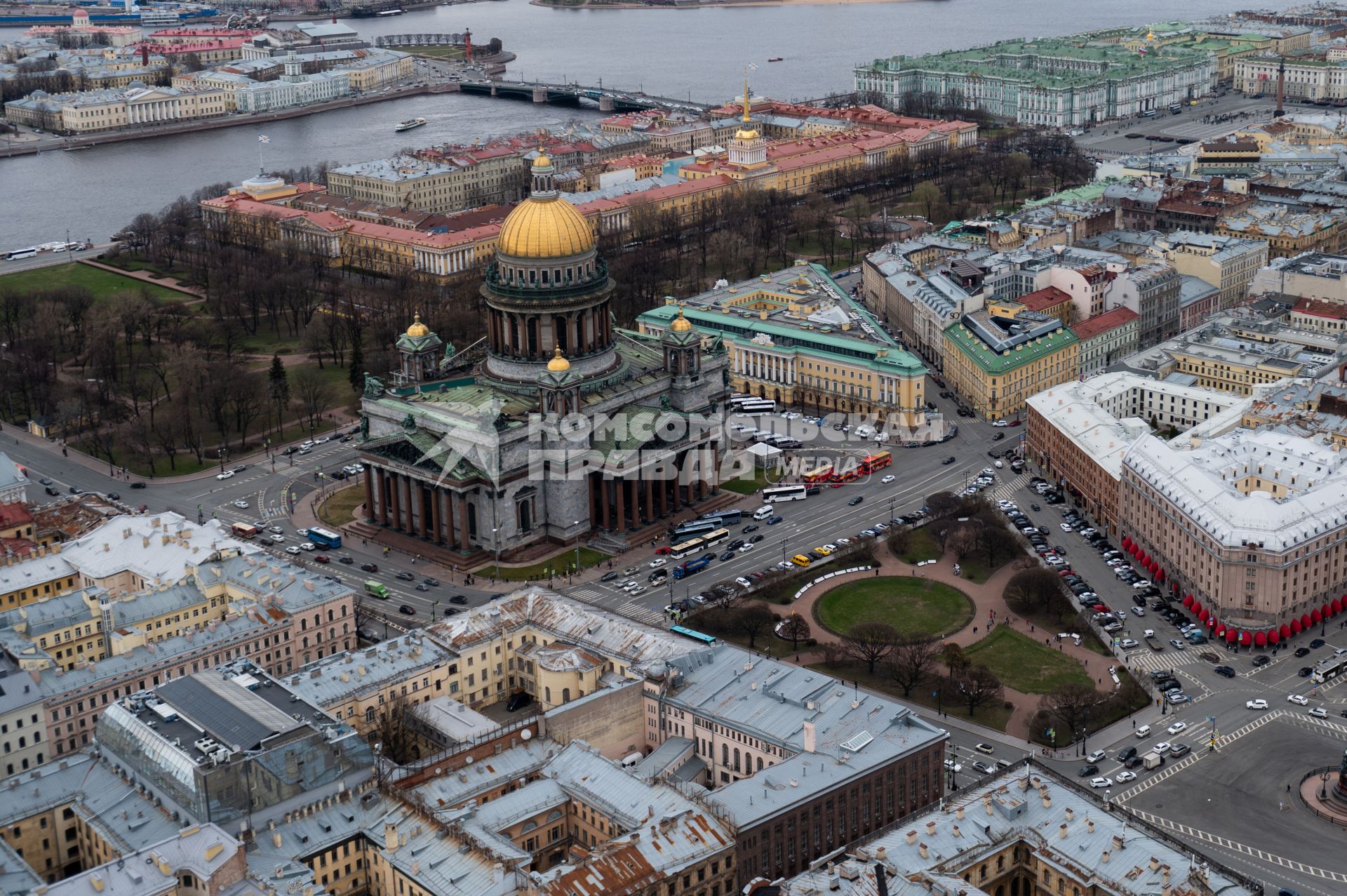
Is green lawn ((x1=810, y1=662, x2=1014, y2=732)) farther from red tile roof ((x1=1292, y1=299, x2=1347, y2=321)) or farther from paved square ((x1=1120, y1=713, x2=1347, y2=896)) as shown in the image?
red tile roof ((x1=1292, y1=299, x2=1347, y2=321))

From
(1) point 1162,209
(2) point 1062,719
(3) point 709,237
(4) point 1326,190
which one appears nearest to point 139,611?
(2) point 1062,719

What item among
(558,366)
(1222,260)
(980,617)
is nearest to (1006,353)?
(1222,260)

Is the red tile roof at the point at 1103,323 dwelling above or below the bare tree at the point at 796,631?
above

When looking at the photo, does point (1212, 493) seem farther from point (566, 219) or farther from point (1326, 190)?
point (1326, 190)

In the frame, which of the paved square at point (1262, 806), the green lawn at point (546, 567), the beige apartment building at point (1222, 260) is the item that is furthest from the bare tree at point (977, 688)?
the beige apartment building at point (1222, 260)

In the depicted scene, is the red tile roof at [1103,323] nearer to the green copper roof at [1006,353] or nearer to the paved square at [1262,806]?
the green copper roof at [1006,353]

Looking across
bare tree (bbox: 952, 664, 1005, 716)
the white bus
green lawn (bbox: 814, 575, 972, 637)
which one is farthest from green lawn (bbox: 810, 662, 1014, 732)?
the white bus

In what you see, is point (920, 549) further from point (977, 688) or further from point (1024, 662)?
point (977, 688)
